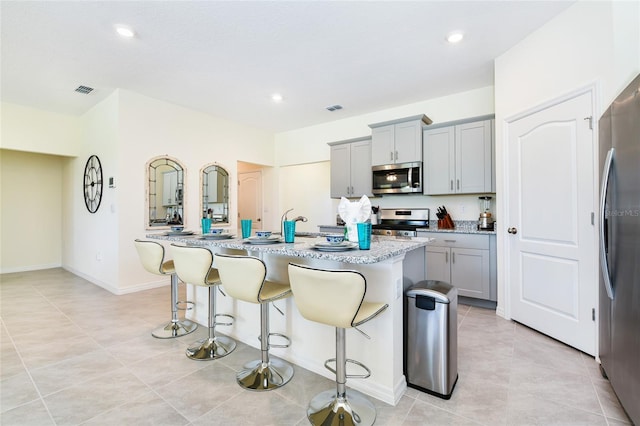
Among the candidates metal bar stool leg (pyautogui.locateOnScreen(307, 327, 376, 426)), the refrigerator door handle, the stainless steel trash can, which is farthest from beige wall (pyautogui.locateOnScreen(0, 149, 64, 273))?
the refrigerator door handle

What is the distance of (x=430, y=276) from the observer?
3945 mm

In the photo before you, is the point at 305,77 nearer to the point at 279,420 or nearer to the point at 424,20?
the point at 424,20

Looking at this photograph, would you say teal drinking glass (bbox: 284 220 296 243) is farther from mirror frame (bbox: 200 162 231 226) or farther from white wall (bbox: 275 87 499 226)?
mirror frame (bbox: 200 162 231 226)

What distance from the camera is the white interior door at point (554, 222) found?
2406 millimetres

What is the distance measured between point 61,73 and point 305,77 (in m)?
2.95

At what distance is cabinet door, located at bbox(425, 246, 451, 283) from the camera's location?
3.79 meters

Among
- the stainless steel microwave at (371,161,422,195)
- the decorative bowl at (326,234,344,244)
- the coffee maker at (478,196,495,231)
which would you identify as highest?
the stainless steel microwave at (371,161,422,195)

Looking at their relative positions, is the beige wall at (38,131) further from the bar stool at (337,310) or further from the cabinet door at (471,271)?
the cabinet door at (471,271)

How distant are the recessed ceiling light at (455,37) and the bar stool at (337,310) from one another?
8.69ft

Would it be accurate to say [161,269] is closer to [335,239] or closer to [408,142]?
[335,239]

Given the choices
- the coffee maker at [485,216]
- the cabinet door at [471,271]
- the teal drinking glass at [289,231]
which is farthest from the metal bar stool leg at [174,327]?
the coffee maker at [485,216]

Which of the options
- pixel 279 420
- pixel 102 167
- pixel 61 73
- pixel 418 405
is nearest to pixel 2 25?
pixel 61 73

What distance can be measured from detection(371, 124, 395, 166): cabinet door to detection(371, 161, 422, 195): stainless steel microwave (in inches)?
3.7

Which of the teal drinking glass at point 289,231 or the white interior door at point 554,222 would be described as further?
the white interior door at point 554,222
